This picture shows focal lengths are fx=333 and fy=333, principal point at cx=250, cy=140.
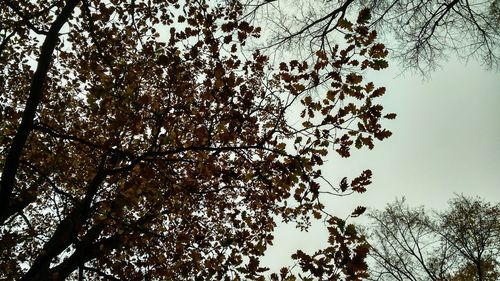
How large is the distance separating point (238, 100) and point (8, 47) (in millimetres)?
6094

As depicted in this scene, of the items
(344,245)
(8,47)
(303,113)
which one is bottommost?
(344,245)

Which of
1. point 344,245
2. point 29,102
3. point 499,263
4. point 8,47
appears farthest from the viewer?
point 499,263

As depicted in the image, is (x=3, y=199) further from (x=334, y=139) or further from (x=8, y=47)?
(x=8, y=47)

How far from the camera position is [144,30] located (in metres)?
5.96

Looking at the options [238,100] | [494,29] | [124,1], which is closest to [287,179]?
[238,100]

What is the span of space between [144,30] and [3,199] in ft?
11.5

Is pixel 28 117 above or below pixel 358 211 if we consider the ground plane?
above

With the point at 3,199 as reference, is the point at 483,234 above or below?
above

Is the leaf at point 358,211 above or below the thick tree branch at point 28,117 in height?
below

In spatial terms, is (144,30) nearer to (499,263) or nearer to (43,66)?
(43,66)

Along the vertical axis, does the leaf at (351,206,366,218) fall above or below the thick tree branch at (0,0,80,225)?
below

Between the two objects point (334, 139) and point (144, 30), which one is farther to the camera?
point (144, 30)

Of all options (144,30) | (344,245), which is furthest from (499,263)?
(144,30)

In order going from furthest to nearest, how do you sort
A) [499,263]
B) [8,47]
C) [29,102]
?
[499,263]
[8,47]
[29,102]
